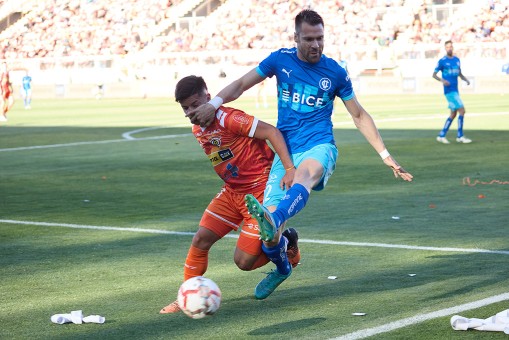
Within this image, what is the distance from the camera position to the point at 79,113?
39.6m

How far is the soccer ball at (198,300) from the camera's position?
658cm

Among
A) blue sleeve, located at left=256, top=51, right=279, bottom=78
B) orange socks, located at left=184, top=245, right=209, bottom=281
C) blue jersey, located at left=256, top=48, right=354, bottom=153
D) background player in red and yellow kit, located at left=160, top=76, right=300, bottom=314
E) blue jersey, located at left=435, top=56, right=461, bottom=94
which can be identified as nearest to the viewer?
background player in red and yellow kit, located at left=160, top=76, right=300, bottom=314

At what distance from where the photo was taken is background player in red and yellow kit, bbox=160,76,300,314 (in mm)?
7336

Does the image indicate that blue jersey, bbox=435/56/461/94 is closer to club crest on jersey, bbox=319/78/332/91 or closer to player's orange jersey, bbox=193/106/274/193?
club crest on jersey, bbox=319/78/332/91

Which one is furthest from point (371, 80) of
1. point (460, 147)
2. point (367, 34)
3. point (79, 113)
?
point (460, 147)

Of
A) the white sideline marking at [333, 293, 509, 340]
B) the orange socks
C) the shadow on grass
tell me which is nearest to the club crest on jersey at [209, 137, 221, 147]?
the orange socks

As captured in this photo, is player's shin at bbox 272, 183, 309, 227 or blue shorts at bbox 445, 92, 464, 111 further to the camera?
blue shorts at bbox 445, 92, 464, 111

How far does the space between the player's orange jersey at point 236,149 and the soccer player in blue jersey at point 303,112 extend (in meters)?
0.12

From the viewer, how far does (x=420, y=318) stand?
6754 mm

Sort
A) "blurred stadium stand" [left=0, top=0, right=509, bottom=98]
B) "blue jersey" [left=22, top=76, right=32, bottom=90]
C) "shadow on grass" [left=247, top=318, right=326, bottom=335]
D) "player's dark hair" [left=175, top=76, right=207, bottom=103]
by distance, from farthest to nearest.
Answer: "blurred stadium stand" [left=0, top=0, right=509, bottom=98] < "blue jersey" [left=22, top=76, right=32, bottom=90] < "player's dark hair" [left=175, top=76, right=207, bottom=103] < "shadow on grass" [left=247, top=318, right=326, bottom=335]

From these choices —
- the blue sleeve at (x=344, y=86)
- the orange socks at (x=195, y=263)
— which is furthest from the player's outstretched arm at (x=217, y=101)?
the orange socks at (x=195, y=263)

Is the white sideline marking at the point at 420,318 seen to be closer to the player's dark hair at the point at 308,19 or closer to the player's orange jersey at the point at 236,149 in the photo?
the player's orange jersey at the point at 236,149

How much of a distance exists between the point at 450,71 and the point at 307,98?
15823 mm

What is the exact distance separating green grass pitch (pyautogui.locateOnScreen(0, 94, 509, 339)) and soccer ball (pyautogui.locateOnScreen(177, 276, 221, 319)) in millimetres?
131
